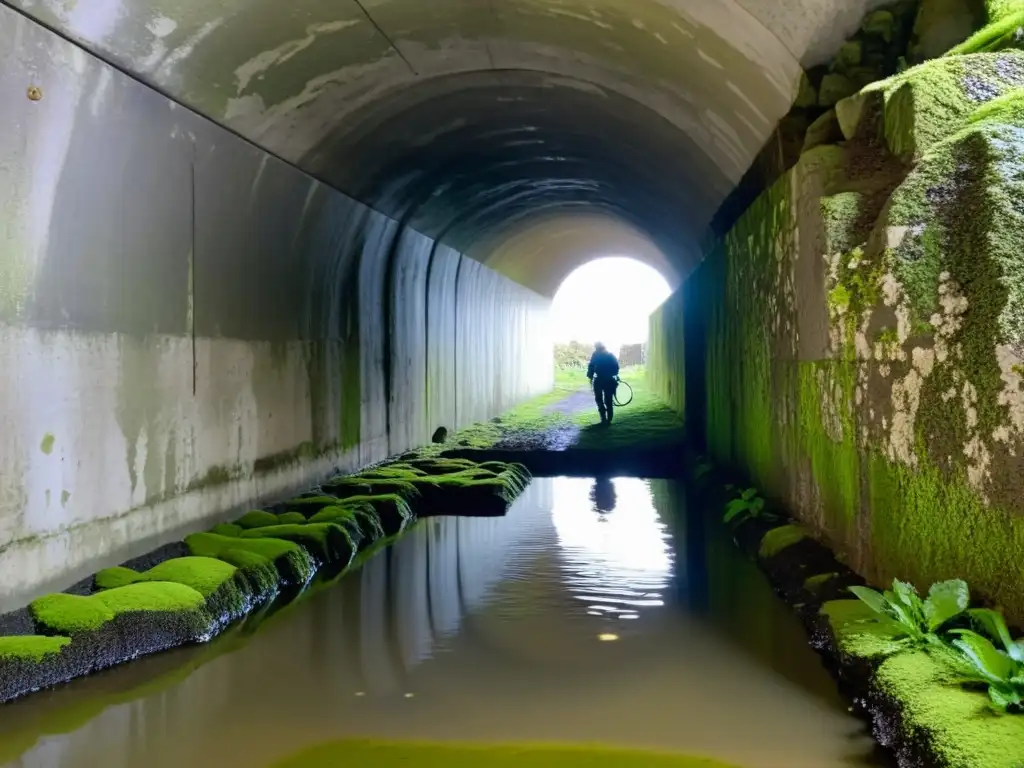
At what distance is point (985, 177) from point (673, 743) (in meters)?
2.87

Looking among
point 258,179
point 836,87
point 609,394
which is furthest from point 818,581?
point 609,394

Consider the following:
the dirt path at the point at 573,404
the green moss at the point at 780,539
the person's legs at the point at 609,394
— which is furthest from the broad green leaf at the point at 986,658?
the dirt path at the point at 573,404

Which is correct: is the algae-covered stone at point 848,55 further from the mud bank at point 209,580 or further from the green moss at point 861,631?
the mud bank at point 209,580

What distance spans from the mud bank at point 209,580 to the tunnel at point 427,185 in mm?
231

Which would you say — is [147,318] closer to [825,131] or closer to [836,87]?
[825,131]

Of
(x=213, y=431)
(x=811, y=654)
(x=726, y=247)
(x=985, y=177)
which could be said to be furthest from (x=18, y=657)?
(x=726, y=247)

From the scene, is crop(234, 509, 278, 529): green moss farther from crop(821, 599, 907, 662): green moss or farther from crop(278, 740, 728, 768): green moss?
crop(821, 599, 907, 662): green moss

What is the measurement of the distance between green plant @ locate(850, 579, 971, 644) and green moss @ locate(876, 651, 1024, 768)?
0.13 meters

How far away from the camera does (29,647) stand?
4.57 metres

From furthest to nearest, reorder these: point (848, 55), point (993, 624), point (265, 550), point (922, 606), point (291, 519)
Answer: point (291, 519) → point (265, 550) → point (848, 55) → point (922, 606) → point (993, 624)

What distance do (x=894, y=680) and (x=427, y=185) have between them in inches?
362

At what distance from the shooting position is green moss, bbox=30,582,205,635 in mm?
4918

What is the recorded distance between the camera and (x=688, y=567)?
23.0ft

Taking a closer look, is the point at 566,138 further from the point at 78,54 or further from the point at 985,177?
the point at 985,177
